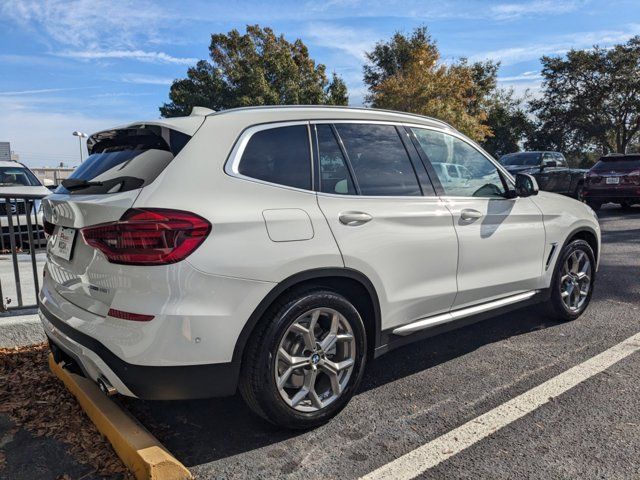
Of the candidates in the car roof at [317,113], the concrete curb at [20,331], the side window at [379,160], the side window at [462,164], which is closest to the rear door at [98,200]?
the car roof at [317,113]

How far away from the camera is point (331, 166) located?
301cm

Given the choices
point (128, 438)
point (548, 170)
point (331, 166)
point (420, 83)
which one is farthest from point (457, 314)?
point (420, 83)

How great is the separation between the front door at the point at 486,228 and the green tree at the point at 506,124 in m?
38.7

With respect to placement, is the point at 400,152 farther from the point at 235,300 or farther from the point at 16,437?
the point at 16,437

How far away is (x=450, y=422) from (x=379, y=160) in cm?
163

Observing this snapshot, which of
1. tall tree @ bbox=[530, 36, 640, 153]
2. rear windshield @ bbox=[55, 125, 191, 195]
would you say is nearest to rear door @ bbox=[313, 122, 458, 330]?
rear windshield @ bbox=[55, 125, 191, 195]

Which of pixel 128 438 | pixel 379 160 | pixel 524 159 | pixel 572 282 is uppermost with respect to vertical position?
pixel 524 159

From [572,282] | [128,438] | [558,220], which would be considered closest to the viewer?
[128,438]

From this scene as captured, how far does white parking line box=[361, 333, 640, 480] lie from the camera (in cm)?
249

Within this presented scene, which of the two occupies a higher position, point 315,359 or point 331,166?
point 331,166

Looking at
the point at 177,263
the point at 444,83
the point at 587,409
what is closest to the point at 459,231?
the point at 587,409

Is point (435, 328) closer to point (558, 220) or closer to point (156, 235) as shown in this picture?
point (558, 220)

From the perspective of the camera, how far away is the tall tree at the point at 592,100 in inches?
1348

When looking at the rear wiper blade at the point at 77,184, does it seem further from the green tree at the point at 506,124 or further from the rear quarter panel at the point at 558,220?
the green tree at the point at 506,124
